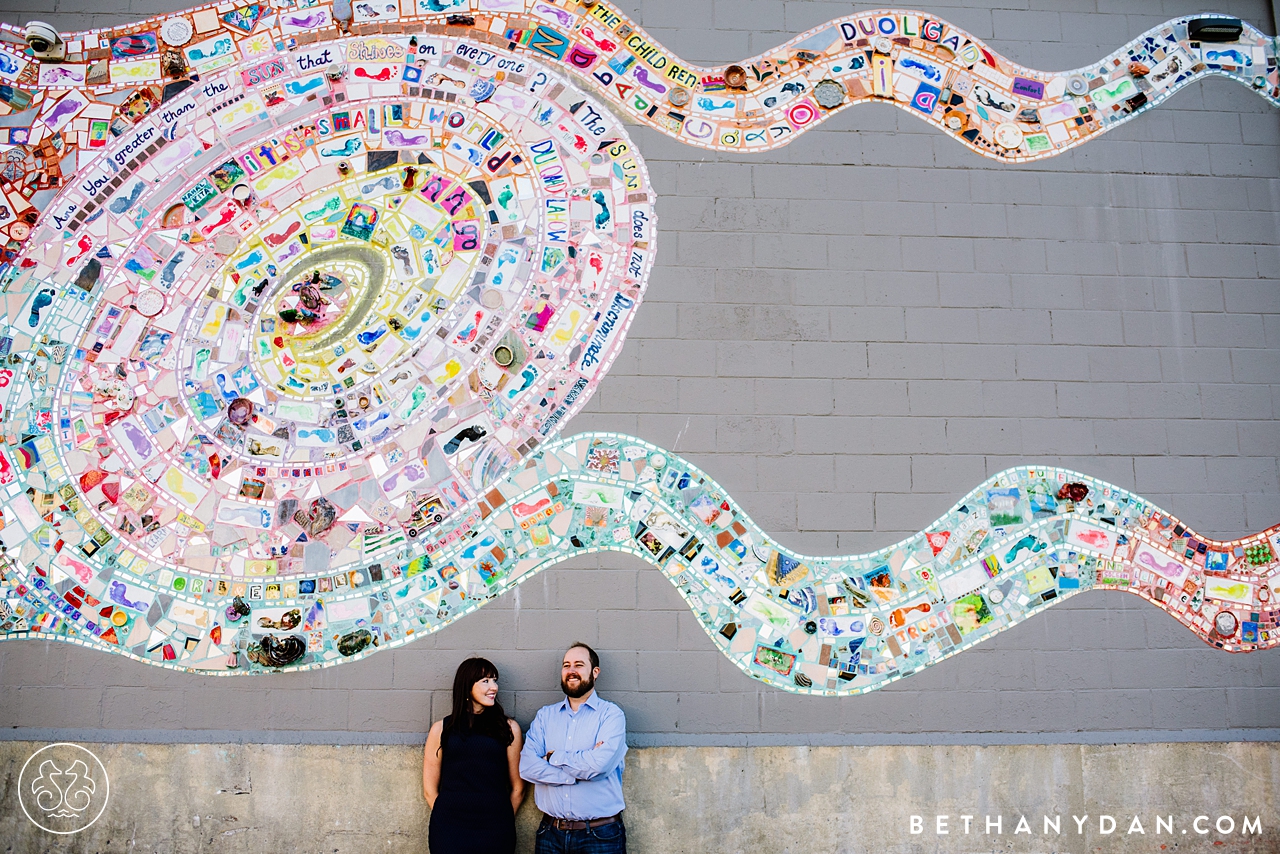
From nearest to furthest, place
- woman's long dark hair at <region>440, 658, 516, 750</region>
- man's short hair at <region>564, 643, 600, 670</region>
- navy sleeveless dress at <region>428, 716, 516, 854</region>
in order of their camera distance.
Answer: navy sleeveless dress at <region>428, 716, 516, 854</region>, woman's long dark hair at <region>440, 658, 516, 750</region>, man's short hair at <region>564, 643, 600, 670</region>

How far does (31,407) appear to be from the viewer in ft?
15.0

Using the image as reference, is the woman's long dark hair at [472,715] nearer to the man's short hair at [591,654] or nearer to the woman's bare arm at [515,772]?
the woman's bare arm at [515,772]

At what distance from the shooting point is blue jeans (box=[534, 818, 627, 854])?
3.92m

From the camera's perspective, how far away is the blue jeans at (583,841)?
12.9ft

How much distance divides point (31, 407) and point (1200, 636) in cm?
649

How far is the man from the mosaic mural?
0.71 metres

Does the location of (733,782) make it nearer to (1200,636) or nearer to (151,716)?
(1200,636)

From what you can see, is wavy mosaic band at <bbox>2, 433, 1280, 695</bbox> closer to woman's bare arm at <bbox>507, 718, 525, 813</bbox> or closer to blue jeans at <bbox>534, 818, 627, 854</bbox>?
woman's bare arm at <bbox>507, 718, 525, 813</bbox>

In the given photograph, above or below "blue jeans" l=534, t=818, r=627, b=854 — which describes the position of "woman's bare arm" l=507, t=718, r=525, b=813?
above

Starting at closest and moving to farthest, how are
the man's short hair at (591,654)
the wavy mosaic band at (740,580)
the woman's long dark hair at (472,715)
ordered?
the woman's long dark hair at (472,715)
the man's short hair at (591,654)
the wavy mosaic band at (740,580)

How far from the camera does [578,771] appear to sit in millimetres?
3896

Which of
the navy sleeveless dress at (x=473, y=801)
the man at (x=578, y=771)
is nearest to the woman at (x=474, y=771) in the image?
the navy sleeveless dress at (x=473, y=801)

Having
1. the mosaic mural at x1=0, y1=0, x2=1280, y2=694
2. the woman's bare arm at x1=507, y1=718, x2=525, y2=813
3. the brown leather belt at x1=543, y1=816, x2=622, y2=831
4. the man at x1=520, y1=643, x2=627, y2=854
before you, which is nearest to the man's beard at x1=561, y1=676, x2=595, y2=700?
the man at x1=520, y1=643, x2=627, y2=854

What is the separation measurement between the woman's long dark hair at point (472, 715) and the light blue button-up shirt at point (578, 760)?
145mm
